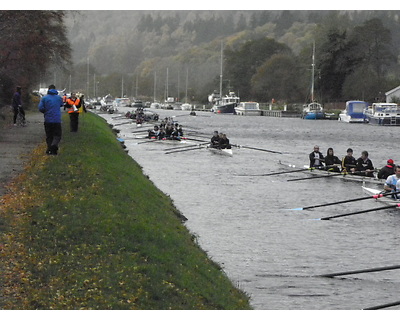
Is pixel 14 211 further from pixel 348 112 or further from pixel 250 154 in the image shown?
pixel 348 112

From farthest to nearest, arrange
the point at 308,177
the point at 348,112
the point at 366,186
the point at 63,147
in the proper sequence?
the point at 348,112 → the point at 308,177 → the point at 366,186 → the point at 63,147

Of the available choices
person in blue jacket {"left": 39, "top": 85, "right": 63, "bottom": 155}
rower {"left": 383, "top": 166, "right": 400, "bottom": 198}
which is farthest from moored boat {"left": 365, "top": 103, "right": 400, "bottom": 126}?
person in blue jacket {"left": 39, "top": 85, "right": 63, "bottom": 155}

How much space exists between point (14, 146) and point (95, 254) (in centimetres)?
1705

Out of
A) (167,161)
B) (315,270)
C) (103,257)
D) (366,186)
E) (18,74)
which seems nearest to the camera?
(103,257)

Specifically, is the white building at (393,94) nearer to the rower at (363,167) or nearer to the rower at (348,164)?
the rower at (348,164)

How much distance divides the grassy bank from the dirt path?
1172mm

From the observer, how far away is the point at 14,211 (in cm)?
1614

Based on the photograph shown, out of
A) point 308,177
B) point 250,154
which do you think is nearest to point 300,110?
point 250,154

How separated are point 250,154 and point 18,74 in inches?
646

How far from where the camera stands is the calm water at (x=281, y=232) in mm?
17141

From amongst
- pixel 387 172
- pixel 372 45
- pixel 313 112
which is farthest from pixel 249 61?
pixel 387 172

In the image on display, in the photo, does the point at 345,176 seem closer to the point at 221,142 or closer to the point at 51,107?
the point at 221,142

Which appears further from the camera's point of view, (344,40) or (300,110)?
(300,110)

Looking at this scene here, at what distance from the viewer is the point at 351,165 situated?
35719 millimetres
